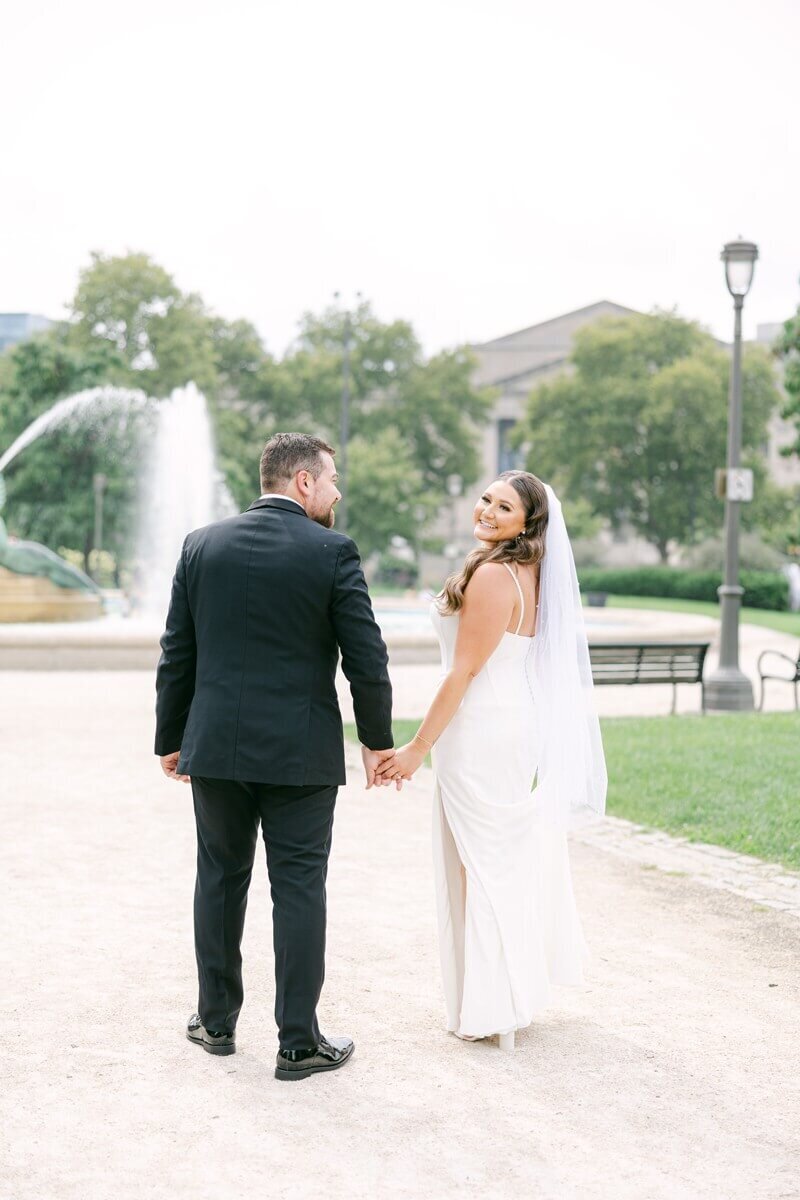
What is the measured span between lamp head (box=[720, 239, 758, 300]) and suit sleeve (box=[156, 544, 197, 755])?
12446 mm

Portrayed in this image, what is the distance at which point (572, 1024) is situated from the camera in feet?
16.2

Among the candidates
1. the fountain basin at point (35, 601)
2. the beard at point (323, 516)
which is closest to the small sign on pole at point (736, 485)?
the beard at point (323, 516)

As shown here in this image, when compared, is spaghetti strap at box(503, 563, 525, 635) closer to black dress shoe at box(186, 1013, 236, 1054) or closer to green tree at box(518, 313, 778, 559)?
black dress shoe at box(186, 1013, 236, 1054)

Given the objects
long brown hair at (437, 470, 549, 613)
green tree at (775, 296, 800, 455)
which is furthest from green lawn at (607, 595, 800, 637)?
long brown hair at (437, 470, 549, 613)

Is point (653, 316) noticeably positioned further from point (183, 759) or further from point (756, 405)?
point (183, 759)

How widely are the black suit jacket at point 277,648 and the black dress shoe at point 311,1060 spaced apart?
0.83 m

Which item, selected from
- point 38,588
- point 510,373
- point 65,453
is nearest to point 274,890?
point 38,588

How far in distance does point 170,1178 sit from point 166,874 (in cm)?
377

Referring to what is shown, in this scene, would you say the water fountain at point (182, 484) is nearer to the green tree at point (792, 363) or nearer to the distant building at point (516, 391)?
the green tree at point (792, 363)

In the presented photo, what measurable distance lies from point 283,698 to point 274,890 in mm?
602

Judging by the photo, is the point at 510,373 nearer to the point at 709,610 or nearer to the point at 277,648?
the point at 709,610

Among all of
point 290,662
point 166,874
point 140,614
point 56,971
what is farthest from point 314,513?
point 140,614

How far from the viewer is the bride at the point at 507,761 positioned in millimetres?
4723

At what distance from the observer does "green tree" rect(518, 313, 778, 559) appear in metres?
61.4
